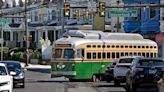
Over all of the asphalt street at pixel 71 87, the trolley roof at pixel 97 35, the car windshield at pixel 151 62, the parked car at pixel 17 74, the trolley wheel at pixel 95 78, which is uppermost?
the trolley roof at pixel 97 35

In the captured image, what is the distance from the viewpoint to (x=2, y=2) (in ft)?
397

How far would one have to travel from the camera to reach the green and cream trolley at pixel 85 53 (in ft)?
130

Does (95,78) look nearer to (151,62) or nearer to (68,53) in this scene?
(68,53)

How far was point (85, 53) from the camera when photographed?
39.9 m

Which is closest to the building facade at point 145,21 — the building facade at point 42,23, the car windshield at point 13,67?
the building facade at point 42,23

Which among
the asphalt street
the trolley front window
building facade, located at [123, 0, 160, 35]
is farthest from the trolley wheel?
building facade, located at [123, 0, 160, 35]

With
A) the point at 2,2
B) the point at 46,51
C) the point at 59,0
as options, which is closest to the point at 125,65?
the point at 46,51

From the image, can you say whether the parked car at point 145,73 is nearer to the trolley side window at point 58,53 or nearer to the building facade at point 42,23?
the trolley side window at point 58,53

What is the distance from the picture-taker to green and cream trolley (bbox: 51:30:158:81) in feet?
130

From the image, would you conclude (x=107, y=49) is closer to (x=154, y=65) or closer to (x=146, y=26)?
(x=154, y=65)

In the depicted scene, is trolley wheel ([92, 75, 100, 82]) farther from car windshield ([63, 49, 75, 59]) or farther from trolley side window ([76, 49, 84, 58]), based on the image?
car windshield ([63, 49, 75, 59])

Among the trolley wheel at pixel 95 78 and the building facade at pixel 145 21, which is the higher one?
the building facade at pixel 145 21

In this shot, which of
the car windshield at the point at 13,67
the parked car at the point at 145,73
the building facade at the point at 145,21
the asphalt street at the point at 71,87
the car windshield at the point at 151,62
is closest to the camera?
the parked car at the point at 145,73

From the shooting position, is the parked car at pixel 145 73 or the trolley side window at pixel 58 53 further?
the trolley side window at pixel 58 53
